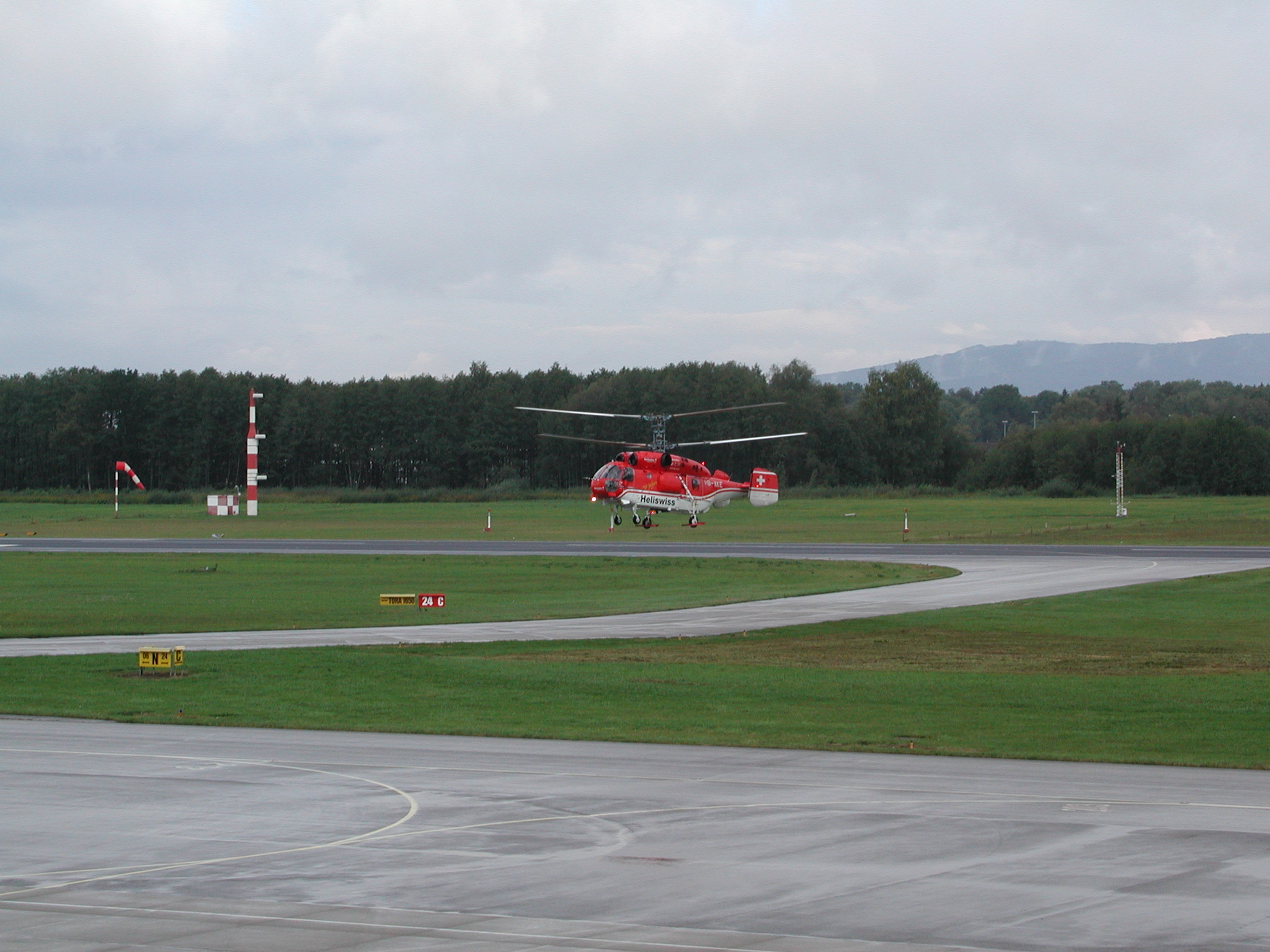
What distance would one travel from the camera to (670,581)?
45.3 meters

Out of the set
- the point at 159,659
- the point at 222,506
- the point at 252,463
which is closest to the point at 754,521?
the point at 252,463

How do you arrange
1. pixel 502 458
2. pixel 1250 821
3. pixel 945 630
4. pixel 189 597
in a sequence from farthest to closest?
1. pixel 502 458
2. pixel 189 597
3. pixel 945 630
4. pixel 1250 821

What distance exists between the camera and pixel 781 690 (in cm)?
2106

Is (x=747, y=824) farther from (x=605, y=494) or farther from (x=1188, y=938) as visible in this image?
(x=605, y=494)

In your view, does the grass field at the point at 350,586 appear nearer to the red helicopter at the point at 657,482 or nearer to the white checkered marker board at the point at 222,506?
the red helicopter at the point at 657,482

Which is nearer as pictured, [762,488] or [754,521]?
[762,488]

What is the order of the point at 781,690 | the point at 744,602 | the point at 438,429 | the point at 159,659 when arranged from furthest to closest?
1. the point at 438,429
2. the point at 744,602
3. the point at 159,659
4. the point at 781,690

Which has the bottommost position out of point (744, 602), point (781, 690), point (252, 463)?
point (744, 602)

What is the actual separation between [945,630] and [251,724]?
17135 millimetres

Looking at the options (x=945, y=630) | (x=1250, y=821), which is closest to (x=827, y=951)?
(x=1250, y=821)

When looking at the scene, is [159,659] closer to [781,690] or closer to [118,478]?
[781,690]

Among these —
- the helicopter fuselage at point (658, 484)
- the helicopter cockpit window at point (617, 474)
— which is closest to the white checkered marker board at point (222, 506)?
the helicopter fuselage at point (658, 484)

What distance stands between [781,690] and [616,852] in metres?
10.8

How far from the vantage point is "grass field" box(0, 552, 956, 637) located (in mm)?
33438
